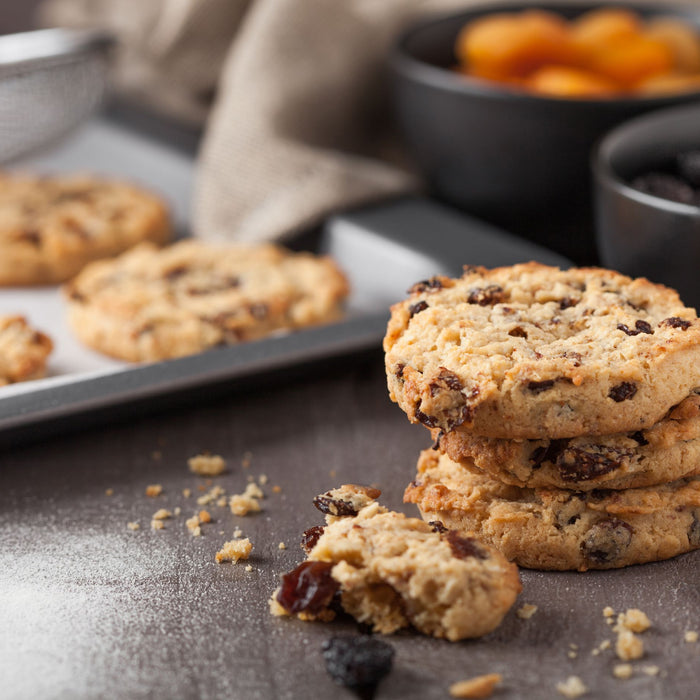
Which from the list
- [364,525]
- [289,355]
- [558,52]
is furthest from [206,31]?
[364,525]

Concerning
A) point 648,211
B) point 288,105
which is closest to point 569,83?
point 648,211

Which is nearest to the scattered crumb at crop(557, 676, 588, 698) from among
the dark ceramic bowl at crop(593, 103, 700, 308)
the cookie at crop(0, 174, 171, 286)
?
the dark ceramic bowl at crop(593, 103, 700, 308)

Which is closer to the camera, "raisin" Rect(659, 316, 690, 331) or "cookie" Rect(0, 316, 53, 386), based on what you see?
"raisin" Rect(659, 316, 690, 331)

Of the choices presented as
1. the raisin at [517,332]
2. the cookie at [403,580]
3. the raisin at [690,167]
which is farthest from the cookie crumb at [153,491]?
the raisin at [690,167]

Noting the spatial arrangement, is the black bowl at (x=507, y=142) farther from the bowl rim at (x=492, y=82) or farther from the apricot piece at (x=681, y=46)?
the apricot piece at (x=681, y=46)

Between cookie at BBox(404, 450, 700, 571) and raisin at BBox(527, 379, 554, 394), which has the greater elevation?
raisin at BBox(527, 379, 554, 394)

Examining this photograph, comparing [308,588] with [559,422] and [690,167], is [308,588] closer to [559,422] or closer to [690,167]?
[559,422]

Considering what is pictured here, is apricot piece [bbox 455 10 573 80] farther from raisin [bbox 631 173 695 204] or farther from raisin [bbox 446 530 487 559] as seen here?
raisin [bbox 446 530 487 559]

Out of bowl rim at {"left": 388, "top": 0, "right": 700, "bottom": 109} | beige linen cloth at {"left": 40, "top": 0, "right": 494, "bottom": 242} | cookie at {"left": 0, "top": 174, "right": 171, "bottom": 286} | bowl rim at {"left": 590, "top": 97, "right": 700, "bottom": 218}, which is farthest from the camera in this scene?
beige linen cloth at {"left": 40, "top": 0, "right": 494, "bottom": 242}
